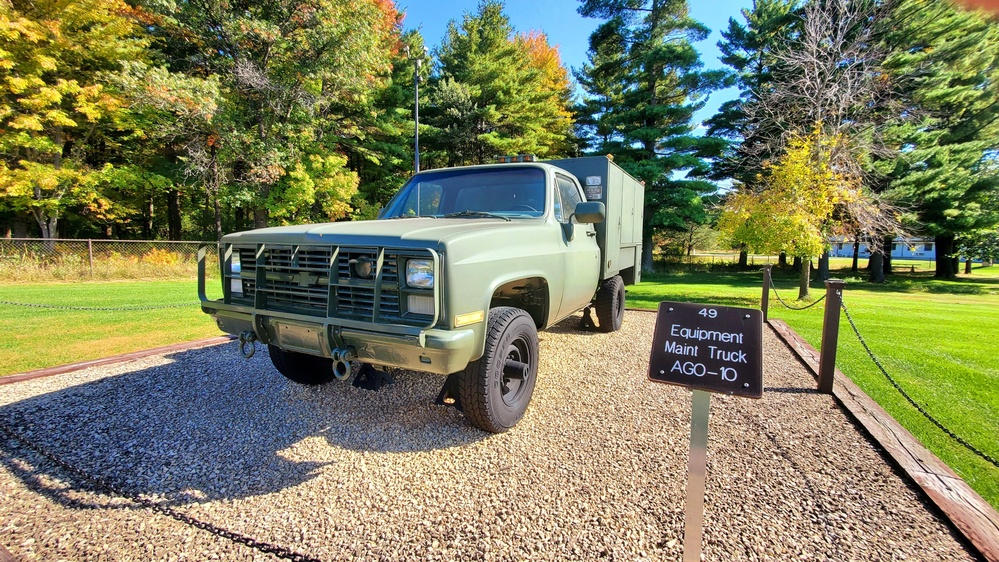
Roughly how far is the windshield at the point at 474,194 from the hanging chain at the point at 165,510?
269 centimetres

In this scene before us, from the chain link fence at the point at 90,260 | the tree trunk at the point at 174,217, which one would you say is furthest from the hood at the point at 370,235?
the tree trunk at the point at 174,217

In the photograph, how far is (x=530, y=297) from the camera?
3.85m

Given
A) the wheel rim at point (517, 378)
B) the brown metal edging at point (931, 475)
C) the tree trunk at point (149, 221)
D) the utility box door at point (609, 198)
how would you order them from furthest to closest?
the tree trunk at point (149, 221), the utility box door at point (609, 198), the wheel rim at point (517, 378), the brown metal edging at point (931, 475)

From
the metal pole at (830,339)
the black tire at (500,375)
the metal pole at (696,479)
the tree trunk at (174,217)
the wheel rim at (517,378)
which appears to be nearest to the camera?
the metal pole at (696,479)

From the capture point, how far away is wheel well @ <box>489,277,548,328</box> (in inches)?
139

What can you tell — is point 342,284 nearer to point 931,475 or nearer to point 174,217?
point 931,475

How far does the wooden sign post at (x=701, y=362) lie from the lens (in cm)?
186

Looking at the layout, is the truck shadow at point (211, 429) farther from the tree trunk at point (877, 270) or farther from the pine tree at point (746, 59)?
the tree trunk at point (877, 270)

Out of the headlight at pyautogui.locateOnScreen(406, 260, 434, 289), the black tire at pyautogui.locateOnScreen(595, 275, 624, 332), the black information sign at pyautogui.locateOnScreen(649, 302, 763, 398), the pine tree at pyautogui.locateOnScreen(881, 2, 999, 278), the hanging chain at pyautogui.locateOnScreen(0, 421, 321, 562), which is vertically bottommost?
the hanging chain at pyautogui.locateOnScreen(0, 421, 321, 562)

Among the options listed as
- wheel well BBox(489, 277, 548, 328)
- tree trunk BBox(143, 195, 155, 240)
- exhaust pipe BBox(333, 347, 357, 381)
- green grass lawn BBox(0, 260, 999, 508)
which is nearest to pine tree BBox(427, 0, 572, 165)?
green grass lawn BBox(0, 260, 999, 508)

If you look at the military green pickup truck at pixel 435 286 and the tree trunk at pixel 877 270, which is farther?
the tree trunk at pixel 877 270

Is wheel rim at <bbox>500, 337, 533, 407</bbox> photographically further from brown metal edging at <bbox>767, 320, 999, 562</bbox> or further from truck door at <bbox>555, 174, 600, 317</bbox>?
brown metal edging at <bbox>767, 320, 999, 562</bbox>

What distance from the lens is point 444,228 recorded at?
2.94 m

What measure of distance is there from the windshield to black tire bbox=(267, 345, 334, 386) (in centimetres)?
161
